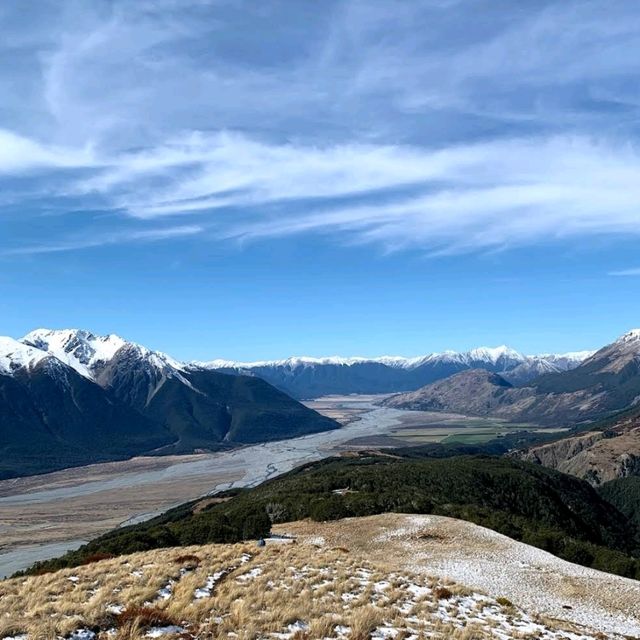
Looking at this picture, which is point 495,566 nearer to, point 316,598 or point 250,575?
point 250,575

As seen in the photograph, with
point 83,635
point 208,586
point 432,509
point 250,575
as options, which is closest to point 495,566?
point 250,575

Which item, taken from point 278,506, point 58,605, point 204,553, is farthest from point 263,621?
point 278,506

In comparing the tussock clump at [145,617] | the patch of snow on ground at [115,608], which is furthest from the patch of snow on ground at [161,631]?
the patch of snow on ground at [115,608]

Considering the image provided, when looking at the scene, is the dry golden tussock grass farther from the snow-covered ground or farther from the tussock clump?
the snow-covered ground

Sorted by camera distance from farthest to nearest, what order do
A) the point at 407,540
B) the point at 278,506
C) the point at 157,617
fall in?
the point at 278,506, the point at 407,540, the point at 157,617

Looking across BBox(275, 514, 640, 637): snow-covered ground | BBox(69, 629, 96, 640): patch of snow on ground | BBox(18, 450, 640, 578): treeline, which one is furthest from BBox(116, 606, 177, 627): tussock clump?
BBox(18, 450, 640, 578): treeline

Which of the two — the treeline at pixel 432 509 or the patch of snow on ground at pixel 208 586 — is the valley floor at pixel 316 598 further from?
the treeline at pixel 432 509

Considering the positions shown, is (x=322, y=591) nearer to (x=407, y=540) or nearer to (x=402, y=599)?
(x=402, y=599)
